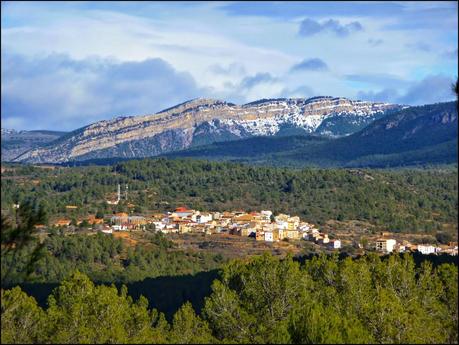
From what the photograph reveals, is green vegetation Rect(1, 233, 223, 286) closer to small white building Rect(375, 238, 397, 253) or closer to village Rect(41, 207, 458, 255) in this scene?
village Rect(41, 207, 458, 255)

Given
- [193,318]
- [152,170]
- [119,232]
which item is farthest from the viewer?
[152,170]

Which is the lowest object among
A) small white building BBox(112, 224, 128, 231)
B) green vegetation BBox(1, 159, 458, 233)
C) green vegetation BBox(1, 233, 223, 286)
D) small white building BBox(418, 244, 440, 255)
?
green vegetation BBox(1, 233, 223, 286)

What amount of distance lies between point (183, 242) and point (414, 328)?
75.0 m

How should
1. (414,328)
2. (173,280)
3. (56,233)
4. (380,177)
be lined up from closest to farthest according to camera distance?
(414,328) < (173,280) < (56,233) < (380,177)

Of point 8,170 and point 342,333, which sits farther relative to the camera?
point 8,170

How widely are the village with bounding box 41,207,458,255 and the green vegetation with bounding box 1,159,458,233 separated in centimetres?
417

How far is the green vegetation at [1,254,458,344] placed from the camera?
115 ft

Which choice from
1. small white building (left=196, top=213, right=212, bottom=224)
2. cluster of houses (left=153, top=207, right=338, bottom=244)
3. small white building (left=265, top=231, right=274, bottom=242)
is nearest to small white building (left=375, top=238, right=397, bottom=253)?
cluster of houses (left=153, top=207, right=338, bottom=244)

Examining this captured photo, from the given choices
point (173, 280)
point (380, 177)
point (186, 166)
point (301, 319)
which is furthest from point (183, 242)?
point (301, 319)

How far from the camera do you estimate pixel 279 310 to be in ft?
144

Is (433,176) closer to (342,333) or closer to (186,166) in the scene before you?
(186,166)

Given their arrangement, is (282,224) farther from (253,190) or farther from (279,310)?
(279,310)

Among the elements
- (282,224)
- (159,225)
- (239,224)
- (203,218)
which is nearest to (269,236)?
(282,224)

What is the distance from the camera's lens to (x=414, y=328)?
116ft
